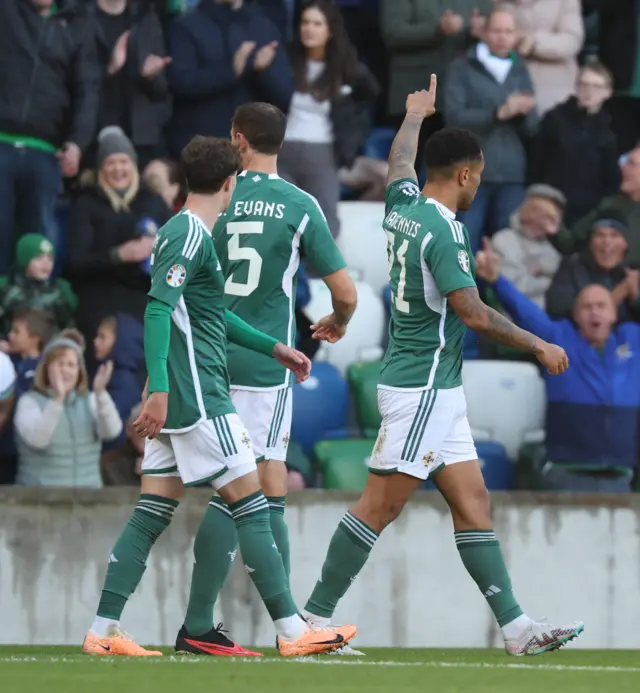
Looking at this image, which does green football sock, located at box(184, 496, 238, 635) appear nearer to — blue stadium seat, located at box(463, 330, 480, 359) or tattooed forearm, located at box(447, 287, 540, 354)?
tattooed forearm, located at box(447, 287, 540, 354)

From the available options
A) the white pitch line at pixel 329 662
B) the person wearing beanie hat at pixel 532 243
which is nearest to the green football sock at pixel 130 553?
the white pitch line at pixel 329 662

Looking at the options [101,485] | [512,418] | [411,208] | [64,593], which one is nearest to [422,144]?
[512,418]

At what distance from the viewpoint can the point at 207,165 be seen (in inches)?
270

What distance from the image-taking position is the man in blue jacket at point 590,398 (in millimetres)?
10336

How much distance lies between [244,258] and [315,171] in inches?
180

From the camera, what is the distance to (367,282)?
12.3 m

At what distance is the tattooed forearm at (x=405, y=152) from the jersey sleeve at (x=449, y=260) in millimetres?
546

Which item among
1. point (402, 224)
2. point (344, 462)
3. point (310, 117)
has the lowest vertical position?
point (344, 462)

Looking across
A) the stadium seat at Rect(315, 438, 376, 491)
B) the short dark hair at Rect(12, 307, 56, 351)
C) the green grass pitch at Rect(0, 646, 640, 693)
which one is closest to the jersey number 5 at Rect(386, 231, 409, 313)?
the green grass pitch at Rect(0, 646, 640, 693)

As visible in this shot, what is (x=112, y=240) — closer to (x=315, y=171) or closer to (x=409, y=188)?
(x=315, y=171)

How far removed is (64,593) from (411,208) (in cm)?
315

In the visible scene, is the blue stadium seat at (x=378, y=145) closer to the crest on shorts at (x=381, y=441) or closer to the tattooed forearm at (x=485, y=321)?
the crest on shorts at (x=381, y=441)

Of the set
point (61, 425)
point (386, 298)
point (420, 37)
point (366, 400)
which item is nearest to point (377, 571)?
point (366, 400)

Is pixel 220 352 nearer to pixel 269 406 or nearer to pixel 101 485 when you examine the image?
pixel 269 406
